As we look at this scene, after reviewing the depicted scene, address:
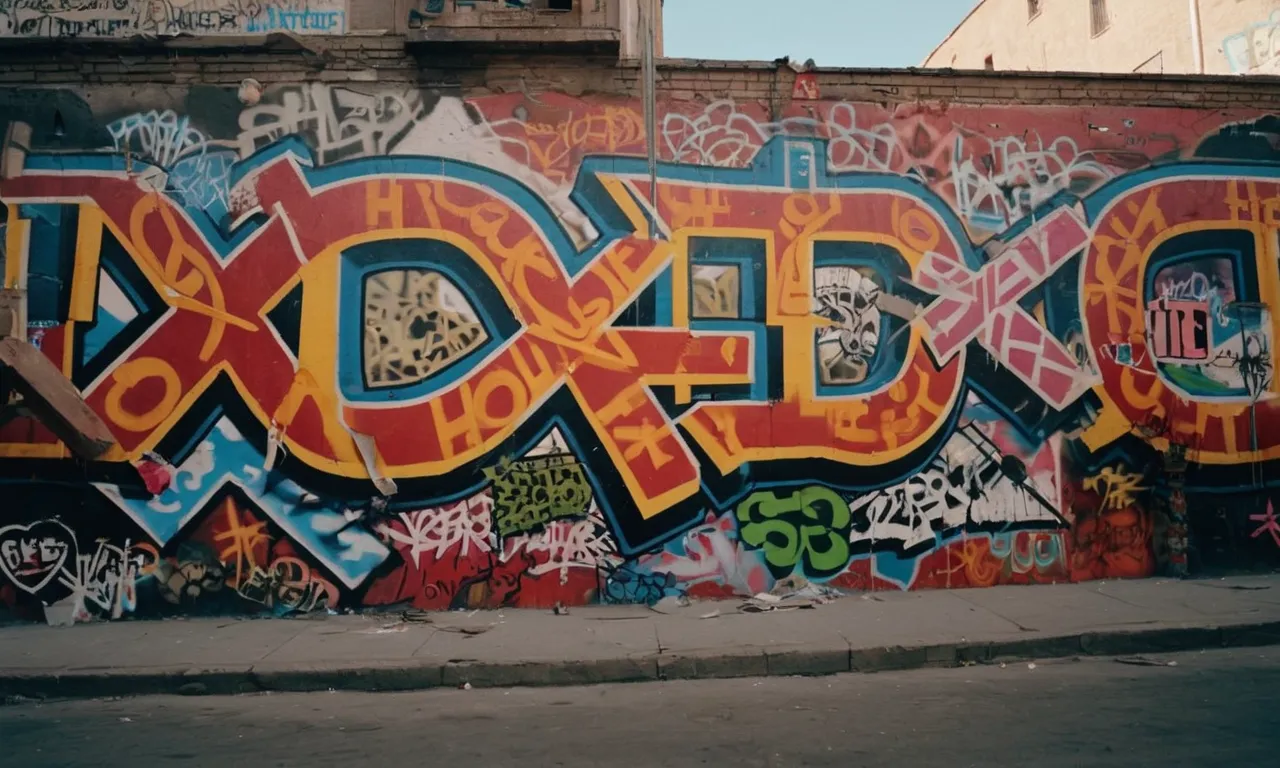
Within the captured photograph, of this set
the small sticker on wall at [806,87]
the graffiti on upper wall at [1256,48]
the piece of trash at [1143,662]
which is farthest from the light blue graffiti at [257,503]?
the graffiti on upper wall at [1256,48]

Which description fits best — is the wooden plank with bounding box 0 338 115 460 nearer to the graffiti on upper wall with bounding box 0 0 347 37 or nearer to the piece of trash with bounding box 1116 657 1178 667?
the graffiti on upper wall with bounding box 0 0 347 37

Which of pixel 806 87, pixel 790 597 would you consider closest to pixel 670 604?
pixel 790 597

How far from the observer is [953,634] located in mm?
6672

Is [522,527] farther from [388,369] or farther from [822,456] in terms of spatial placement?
[822,456]

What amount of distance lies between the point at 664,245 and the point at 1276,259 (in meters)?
6.21

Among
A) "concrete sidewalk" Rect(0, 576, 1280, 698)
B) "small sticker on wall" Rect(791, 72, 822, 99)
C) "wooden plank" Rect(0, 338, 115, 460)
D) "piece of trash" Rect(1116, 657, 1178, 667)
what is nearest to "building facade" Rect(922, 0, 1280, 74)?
"small sticker on wall" Rect(791, 72, 822, 99)

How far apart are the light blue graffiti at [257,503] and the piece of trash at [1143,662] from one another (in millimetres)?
5992

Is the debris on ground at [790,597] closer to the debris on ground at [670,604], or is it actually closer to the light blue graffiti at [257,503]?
the debris on ground at [670,604]

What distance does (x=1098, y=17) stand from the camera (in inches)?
677

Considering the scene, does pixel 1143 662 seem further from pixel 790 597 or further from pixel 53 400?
pixel 53 400

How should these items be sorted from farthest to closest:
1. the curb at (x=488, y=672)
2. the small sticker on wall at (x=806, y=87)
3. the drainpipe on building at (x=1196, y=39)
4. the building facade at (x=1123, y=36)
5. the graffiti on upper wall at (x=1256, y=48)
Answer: the drainpipe on building at (x=1196, y=39) → the building facade at (x=1123, y=36) → the graffiti on upper wall at (x=1256, y=48) → the small sticker on wall at (x=806, y=87) → the curb at (x=488, y=672)

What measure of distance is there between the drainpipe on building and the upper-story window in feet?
9.18

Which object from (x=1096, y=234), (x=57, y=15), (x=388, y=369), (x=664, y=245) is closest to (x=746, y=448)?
(x=664, y=245)

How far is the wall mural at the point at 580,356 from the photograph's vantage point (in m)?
7.97
